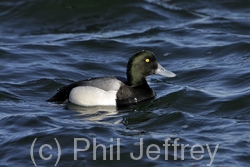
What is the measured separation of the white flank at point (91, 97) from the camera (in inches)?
475

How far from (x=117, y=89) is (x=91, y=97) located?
1.63 ft

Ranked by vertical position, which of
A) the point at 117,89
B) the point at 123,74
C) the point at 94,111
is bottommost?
the point at 94,111

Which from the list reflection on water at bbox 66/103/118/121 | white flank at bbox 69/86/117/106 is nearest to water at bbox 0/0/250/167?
reflection on water at bbox 66/103/118/121

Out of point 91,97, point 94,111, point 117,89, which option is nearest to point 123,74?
point 117,89

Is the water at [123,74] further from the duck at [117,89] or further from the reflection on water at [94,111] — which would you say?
the duck at [117,89]

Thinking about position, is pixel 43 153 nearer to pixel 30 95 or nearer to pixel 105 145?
pixel 105 145

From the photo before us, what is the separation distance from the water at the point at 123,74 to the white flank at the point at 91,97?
151 mm

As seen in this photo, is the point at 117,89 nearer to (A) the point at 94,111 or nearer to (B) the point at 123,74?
(A) the point at 94,111

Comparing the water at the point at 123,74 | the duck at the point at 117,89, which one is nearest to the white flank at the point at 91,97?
the duck at the point at 117,89

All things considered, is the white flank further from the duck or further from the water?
the water

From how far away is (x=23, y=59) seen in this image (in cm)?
1523

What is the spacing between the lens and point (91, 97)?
12125mm

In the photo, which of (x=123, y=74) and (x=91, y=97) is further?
(x=123, y=74)

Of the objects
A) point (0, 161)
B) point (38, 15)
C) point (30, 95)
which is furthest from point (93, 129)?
point (38, 15)
